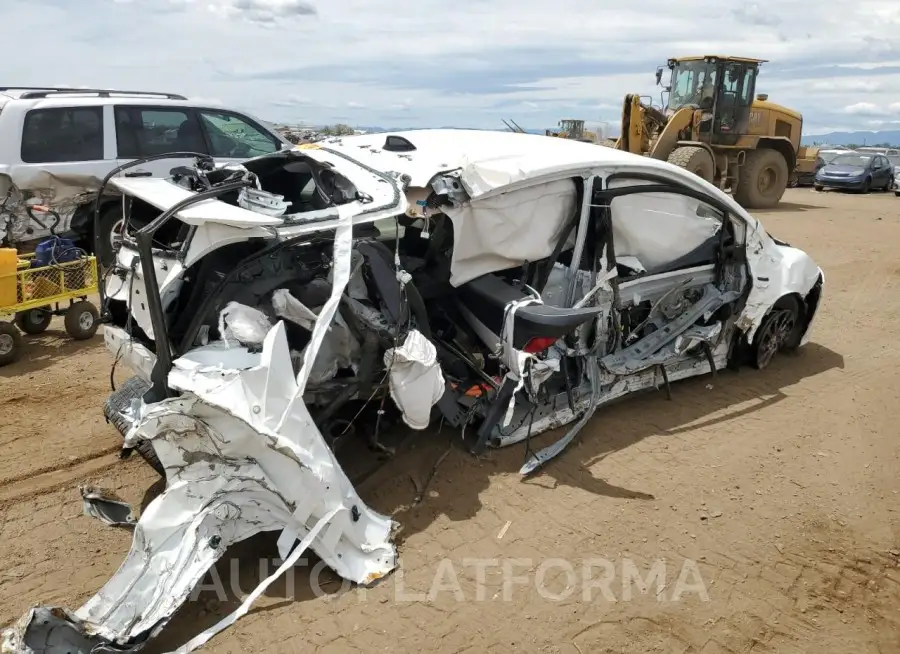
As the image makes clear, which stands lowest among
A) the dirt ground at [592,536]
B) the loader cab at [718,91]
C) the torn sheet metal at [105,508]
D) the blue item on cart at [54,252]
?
the dirt ground at [592,536]

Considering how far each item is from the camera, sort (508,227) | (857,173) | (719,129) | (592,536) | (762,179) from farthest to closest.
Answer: (857,173) → (762,179) → (719,129) → (508,227) → (592,536)

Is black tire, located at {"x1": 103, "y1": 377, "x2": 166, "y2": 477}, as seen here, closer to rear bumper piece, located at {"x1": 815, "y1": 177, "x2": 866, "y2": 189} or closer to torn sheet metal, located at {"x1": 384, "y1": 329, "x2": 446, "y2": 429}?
torn sheet metal, located at {"x1": 384, "y1": 329, "x2": 446, "y2": 429}

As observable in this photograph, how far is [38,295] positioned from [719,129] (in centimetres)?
1472

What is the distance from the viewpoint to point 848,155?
24203 mm

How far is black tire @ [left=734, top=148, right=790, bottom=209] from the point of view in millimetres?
17109

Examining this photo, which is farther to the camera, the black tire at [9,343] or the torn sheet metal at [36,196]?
the torn sheet metal at [36,196]

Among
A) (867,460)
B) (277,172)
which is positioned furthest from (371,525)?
(867,460)

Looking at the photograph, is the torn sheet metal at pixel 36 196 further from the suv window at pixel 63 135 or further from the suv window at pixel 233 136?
the suv window at pixel 233 136

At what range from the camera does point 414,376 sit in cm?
368

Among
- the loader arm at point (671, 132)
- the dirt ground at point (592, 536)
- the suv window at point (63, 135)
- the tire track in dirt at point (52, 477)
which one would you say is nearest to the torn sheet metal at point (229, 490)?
the dirt ground at point (592, 536)

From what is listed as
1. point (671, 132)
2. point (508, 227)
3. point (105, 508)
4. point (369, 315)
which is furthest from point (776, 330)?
point (671, 132)

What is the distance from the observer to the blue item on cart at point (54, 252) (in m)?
6.17

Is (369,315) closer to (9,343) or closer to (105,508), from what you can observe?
(105,508)

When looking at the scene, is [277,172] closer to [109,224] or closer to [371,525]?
[371,525]
